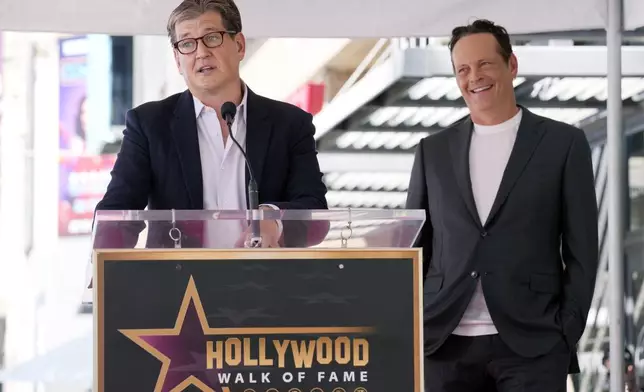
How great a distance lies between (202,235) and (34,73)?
12.4m

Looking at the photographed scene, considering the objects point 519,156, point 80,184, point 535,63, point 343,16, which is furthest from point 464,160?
point 80,184

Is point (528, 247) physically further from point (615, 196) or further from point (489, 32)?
point (615, 196)

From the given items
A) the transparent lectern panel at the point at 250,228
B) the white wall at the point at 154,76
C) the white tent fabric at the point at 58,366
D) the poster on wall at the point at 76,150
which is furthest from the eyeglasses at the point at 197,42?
the poster on wall at the point at 76,150

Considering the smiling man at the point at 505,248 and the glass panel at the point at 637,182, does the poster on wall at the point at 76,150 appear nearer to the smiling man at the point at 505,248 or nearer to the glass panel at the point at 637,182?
the glass panel at the point at 637,182

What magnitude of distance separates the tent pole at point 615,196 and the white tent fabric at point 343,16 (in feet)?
0.17

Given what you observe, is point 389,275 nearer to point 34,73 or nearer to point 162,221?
point 162,221

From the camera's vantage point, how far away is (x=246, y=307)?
221cm

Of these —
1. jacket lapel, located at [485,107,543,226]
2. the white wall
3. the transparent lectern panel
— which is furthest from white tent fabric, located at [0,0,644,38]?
the white wall

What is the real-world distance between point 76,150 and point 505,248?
12.3 meters

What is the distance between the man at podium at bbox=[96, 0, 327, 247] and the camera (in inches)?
111

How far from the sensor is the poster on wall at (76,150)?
14328mm

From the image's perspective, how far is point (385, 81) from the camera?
6.80 metres

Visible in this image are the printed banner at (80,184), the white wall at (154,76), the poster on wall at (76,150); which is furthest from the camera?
the printed banner at (80,184)

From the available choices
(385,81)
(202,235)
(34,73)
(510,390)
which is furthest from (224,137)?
(34,73)
